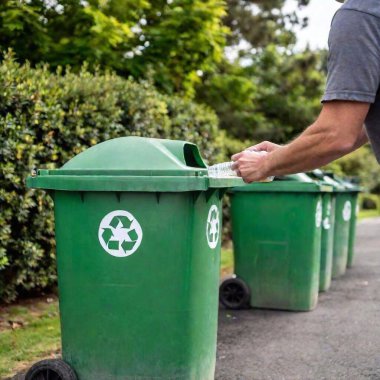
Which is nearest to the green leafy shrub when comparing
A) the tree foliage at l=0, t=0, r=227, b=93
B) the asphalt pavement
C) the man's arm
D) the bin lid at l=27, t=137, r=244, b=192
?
the tree foliage at l=0, t=0, r=227, b=93

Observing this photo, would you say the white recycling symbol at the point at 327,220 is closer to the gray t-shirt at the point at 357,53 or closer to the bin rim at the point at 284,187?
the bin rim at the point at 284,187

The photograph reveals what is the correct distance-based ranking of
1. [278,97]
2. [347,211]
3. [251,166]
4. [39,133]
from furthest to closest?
[278,97], [347,211], [39,133], [251,166]

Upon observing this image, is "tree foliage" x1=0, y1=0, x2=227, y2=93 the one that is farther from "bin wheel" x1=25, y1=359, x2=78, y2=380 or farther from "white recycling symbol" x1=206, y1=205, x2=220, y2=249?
"bin wheel" x1=25, y1=359, x2=78, y2=380

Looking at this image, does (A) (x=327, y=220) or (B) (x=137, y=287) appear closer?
(B) (x=137, y=287)

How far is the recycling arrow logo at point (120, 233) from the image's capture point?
305cm

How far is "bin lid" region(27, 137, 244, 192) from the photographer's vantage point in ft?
9.84

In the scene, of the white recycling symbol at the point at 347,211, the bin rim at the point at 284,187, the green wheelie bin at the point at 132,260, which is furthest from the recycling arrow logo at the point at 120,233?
the white recycling symbol at the point at 347,211

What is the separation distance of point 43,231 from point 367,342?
295 centimetres

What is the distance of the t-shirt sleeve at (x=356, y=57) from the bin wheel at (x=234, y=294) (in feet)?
12.8

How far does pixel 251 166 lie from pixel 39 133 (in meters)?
3.18

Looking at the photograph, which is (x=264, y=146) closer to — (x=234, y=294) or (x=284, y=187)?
(x=284, y=187)

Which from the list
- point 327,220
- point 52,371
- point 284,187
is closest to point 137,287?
point 52,371

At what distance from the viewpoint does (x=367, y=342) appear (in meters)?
4.94

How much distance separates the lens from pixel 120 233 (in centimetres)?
306
